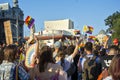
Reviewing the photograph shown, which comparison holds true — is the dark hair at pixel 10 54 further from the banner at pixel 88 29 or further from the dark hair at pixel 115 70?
the banner at pixel 88 29

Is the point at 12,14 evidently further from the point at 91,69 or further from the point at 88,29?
the point at 91,69

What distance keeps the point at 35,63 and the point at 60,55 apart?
1603 millimetres

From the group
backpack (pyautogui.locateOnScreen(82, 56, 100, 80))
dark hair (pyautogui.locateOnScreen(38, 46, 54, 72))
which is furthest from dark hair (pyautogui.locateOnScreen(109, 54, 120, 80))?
backpack (pyautogui.locateOnScreen(82, 56, 100, 80))

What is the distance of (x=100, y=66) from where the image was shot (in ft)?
28.0

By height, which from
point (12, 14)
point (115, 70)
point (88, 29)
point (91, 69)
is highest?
point (12, 14)

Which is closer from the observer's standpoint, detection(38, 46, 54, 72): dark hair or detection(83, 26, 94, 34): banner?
detection(38, 46, 54, 72): dark hair

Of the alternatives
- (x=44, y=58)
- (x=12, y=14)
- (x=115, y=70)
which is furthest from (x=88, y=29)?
(x=12, y=14)

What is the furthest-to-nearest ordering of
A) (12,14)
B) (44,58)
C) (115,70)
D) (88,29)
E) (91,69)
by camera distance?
1. (12,14)
2. (88,29)
3. (91,69)
4. (44,58)
5. (115,70)

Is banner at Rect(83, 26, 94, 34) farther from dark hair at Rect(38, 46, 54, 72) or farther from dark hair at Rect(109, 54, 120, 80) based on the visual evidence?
dark hair at Rect(109, 54, 120, 80)

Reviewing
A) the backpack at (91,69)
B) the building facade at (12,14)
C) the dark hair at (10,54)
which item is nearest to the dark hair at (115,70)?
the dark hair at (10,54)

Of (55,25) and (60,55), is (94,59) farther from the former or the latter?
(55,25)

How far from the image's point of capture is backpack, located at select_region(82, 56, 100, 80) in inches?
335

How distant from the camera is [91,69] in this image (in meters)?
8.50

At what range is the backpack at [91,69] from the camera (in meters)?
8.50
